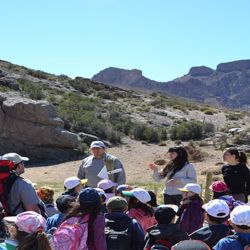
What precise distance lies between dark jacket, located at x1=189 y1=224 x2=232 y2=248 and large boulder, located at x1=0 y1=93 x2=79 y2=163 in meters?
22.0

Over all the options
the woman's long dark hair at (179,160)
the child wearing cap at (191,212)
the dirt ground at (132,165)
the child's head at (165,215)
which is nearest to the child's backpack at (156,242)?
the child's head at (165,215)

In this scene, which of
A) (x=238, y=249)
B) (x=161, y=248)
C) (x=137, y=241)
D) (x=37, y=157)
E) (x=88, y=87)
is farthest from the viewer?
(x=88, y=87)

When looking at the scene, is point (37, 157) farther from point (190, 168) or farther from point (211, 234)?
point (211, 234)

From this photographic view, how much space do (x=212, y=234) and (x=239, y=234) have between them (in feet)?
1.93

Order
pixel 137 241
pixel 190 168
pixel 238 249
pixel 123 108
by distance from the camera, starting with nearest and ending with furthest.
Result: 1. pixel 238 249
2. pixel 137 241
3. pixel 190 168
4. pixel 123 108

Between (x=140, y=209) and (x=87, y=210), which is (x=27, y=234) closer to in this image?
(x=87, y=210)

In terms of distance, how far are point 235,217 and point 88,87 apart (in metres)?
48.3

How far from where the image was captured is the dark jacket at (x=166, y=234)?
5434 mm

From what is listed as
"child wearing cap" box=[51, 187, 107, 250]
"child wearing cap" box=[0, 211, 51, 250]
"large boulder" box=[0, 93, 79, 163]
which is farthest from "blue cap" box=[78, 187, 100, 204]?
"large boulder" box=[0, 93, 79, 163]

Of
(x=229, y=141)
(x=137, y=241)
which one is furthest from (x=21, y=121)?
(x=137, y=241)

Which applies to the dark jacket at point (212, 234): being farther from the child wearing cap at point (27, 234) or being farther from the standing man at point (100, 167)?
the standing man at point (100, 167)

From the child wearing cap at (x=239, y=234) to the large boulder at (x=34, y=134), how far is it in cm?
2263

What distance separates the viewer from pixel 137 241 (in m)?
5.70

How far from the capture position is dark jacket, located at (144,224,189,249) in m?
5.43
